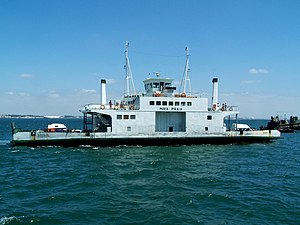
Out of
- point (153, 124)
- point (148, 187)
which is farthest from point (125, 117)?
point (148, 187)

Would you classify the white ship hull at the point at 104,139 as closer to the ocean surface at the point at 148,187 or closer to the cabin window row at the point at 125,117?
the cabin window row at the point at 125,117

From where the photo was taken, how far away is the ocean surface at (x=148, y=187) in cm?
1366

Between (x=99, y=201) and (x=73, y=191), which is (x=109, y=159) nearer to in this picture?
(x=73, y=191)

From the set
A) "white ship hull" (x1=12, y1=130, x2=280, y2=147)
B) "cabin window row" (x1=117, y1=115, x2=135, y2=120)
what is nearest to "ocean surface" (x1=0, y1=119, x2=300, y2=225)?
"white ship hull" (x1=12, y1=130, x2=280, y2=147)

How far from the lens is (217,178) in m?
21.0

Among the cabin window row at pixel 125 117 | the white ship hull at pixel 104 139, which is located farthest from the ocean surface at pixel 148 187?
the cabin window row at pixel 125 117

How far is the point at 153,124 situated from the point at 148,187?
18356mm

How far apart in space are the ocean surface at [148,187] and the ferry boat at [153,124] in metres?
3.54

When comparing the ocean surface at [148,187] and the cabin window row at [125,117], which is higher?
the cabin window row at [125,117]

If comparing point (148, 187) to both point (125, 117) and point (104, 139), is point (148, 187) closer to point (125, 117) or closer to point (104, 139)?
point (104, 139)

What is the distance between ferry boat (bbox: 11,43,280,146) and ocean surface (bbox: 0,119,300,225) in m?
3.54

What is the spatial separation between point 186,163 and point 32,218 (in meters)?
15.5

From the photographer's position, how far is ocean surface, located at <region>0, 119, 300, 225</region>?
13656mm

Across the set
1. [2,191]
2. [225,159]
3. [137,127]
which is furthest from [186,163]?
[2,191]
